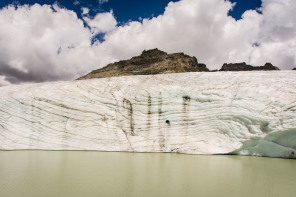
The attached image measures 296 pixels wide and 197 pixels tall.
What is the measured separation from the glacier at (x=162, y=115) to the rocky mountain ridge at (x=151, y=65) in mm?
45314

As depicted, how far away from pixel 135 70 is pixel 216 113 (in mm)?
57153

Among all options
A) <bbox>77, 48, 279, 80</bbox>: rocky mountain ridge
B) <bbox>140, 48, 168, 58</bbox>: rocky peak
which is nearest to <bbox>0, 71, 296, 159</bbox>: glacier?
<bbox>77, 48, 279, 80</bbox>: rocky mountain ridge

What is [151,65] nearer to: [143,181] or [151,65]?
[151,65]

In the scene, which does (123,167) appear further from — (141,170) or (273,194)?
(273,194)

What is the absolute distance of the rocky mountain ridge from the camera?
54.9 meters

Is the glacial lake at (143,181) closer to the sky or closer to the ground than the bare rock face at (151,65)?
closer to the ground

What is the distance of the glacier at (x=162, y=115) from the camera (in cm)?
548

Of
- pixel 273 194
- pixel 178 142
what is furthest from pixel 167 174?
pixel 178 142

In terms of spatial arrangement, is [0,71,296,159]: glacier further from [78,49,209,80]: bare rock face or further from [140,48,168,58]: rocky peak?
[140,48,168,58]: rocky peak

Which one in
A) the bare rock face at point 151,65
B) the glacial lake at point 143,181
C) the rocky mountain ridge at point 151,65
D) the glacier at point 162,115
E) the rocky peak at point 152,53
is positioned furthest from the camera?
the rocky peak at point 152,53

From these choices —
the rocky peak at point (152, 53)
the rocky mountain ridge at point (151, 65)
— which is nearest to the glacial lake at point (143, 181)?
the rocky mountain ridge at point (151, 65)

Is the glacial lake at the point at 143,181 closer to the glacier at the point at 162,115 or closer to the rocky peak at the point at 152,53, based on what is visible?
the glacier at the point at 162,115

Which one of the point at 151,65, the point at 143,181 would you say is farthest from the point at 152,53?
the point at 143,181

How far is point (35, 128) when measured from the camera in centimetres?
664
